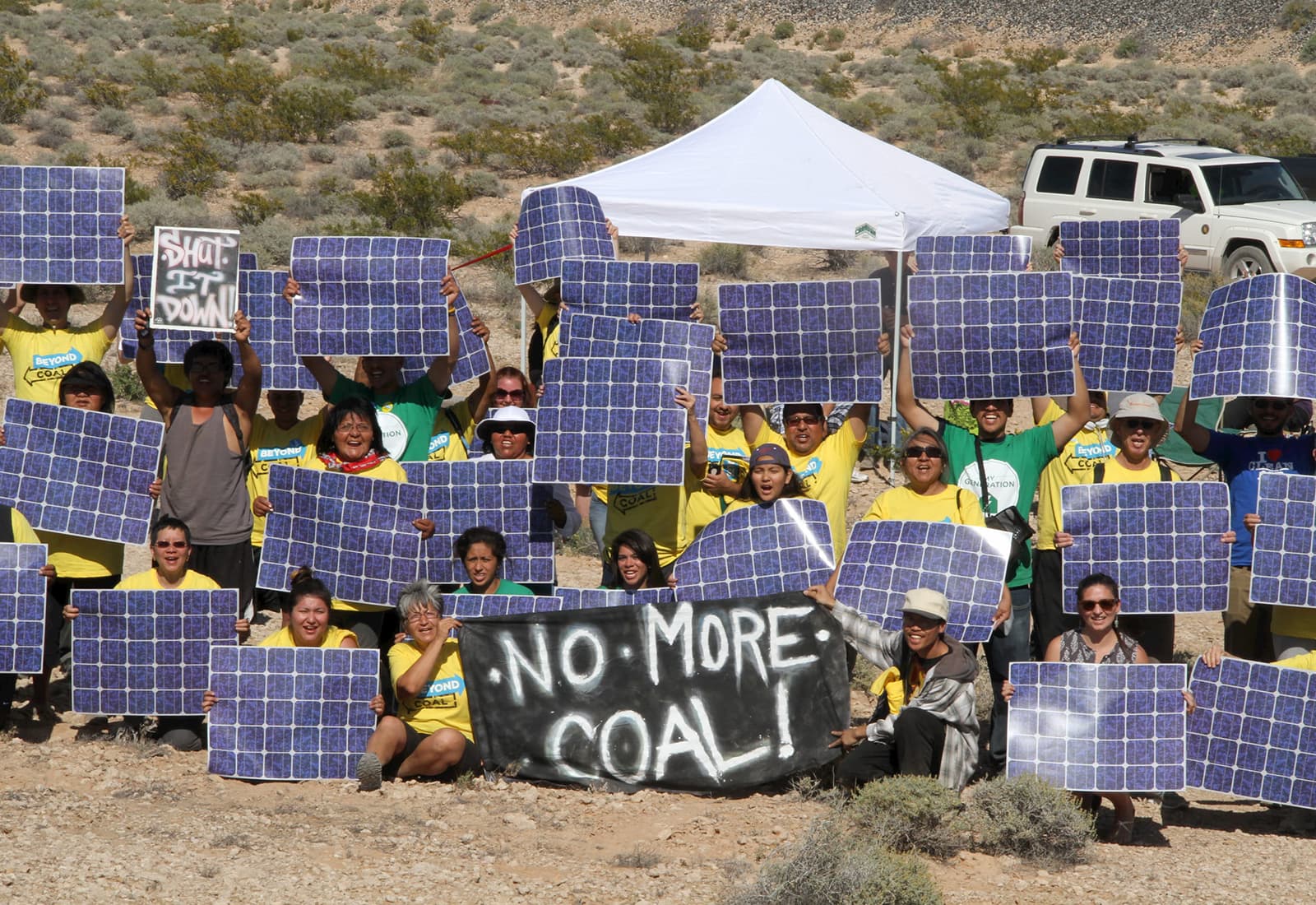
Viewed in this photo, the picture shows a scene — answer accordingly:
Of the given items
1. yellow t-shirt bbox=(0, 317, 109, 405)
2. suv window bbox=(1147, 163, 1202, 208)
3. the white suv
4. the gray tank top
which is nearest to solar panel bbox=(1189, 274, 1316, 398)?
the gray tank top

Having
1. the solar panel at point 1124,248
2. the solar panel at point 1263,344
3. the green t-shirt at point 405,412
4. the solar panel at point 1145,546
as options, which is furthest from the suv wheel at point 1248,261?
the green t-shirt at point 405,412

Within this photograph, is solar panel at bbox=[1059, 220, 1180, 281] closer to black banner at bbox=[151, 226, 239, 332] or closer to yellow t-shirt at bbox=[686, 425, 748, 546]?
yellow t-shirt at bbox=[686, 425, 748, 546]

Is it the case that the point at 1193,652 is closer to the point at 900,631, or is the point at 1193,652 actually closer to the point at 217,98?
the point at 900,631

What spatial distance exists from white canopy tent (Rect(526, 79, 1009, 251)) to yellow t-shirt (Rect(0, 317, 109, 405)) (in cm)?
513

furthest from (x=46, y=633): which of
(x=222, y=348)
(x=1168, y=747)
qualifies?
(x=1168, y=747)

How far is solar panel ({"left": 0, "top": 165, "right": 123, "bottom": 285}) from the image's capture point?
8.72 m

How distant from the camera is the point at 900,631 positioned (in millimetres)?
7488

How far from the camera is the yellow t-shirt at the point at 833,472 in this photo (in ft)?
26.1

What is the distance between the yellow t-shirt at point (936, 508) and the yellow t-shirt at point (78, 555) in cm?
417

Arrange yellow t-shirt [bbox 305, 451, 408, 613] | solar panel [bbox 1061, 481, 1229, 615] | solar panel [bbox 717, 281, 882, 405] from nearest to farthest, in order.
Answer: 1. solar panel [bbox 1061, 481, 1229, 615]
2. yellow t-shirt [bbox 305, 451, 408, 613]
3. solar panel [bbox 717, 281, 882, 405]

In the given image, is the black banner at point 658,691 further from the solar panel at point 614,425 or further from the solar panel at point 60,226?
the solar panel at point 60,226

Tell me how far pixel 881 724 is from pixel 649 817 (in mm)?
1189

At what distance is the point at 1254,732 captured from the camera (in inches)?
282

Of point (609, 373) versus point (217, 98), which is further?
point (217, 98)
